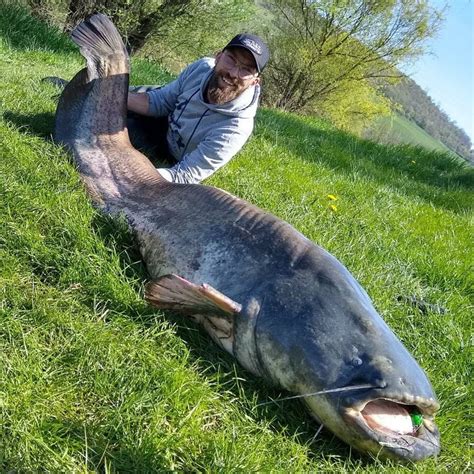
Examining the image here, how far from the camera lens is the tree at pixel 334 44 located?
955 inches

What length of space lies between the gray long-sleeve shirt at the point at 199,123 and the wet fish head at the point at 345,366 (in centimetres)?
167

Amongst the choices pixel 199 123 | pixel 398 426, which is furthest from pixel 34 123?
pixel 398 426

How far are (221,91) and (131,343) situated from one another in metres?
2.34

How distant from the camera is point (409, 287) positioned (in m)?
4.15

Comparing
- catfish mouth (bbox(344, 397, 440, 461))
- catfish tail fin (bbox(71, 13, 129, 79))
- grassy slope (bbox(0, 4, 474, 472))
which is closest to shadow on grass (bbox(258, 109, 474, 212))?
grassy slope (bbox(0, 4, 474, 472))

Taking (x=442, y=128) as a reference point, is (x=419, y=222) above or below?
below

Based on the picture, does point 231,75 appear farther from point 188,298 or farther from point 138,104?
point 188,298

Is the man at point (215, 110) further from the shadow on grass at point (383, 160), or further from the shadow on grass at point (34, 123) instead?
the shadow on grass at point (383, 160)

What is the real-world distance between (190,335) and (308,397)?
69 cm

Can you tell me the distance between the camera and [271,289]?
282cm

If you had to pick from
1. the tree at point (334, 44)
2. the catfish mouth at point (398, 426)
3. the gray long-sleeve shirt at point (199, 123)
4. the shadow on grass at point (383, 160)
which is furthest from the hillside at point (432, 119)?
the catfish mouth at point (398, 426)

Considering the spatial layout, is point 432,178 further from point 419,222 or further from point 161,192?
point 161,192

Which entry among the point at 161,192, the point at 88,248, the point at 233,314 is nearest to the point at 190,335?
the point at 233,314

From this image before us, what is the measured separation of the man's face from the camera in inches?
167
